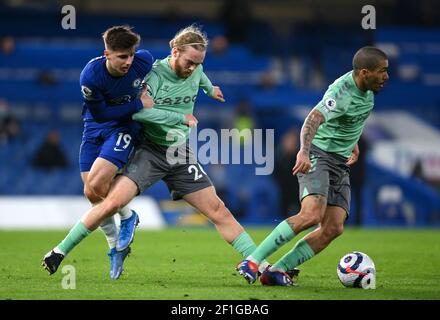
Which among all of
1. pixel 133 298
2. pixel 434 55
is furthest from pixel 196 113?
pixel 133 298

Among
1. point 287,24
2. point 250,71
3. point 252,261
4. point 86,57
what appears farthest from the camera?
point 287,24

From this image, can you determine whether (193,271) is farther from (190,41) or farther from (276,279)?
(190,41)

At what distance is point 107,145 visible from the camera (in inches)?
341

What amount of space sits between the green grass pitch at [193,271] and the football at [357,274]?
0.13 meters

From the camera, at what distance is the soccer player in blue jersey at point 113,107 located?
8328 millimetres

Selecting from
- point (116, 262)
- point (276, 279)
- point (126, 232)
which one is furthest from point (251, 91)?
point (276, 279)

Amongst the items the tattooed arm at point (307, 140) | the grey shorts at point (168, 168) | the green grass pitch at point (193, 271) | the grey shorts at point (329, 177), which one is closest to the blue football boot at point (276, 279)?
the green grass pitch at point (193, 271)

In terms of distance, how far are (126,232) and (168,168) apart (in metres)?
0.87

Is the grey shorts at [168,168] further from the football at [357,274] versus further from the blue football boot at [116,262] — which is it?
the football at [357,274]

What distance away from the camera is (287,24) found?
2747cm

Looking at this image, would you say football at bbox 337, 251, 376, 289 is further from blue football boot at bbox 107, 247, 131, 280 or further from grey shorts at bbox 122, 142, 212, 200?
blue football boot at bbox 107, 247, 131, 280

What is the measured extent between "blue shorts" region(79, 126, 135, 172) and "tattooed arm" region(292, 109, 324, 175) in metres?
1.62
